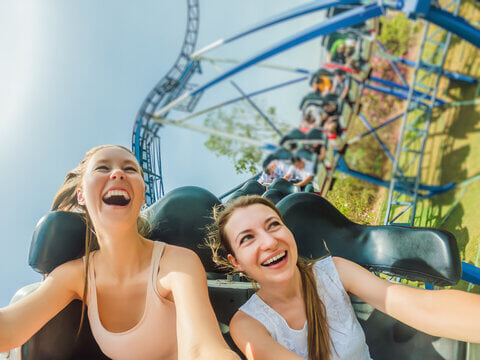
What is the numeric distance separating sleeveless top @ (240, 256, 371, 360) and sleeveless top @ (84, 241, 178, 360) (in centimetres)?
11

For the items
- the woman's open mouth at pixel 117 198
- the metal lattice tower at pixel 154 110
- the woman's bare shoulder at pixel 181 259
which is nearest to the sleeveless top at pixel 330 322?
the woman's bare shoulder at pixel 181 259

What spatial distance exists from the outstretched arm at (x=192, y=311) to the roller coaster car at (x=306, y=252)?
17 cm

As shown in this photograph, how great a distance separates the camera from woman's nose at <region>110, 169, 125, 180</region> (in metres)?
0.39

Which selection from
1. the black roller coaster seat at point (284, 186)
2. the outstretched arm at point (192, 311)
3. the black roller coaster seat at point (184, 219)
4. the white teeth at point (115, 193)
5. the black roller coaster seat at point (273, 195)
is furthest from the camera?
the black roller coaster seat at point (284, 186)

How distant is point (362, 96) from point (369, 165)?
0.22m

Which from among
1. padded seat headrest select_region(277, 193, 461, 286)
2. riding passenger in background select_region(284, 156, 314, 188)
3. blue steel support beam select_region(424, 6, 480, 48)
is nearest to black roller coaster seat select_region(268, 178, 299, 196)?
riding passenger in background select_region(284, 156, 314, 188)

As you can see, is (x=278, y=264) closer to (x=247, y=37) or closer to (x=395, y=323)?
(x=395, y=323)

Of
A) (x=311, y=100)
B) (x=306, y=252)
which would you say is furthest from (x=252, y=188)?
(x=306, y=252)

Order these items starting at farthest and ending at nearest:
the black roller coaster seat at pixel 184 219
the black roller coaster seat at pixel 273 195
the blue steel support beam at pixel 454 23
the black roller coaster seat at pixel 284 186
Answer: the black roller coaster seat at pixel 284 186
the black roller coaster seat at pixel 273 195
the blue steel support beam at pixel 454 23
the black roller coaster seat at pixel 184 219

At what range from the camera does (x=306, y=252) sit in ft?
1.86

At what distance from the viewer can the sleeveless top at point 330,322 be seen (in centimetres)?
40

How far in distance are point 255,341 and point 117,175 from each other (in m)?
0.27

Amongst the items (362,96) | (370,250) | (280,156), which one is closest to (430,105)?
(362,96)

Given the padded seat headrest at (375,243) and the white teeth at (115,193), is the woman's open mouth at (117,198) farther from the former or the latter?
the padded seat headrest at (375,243)
